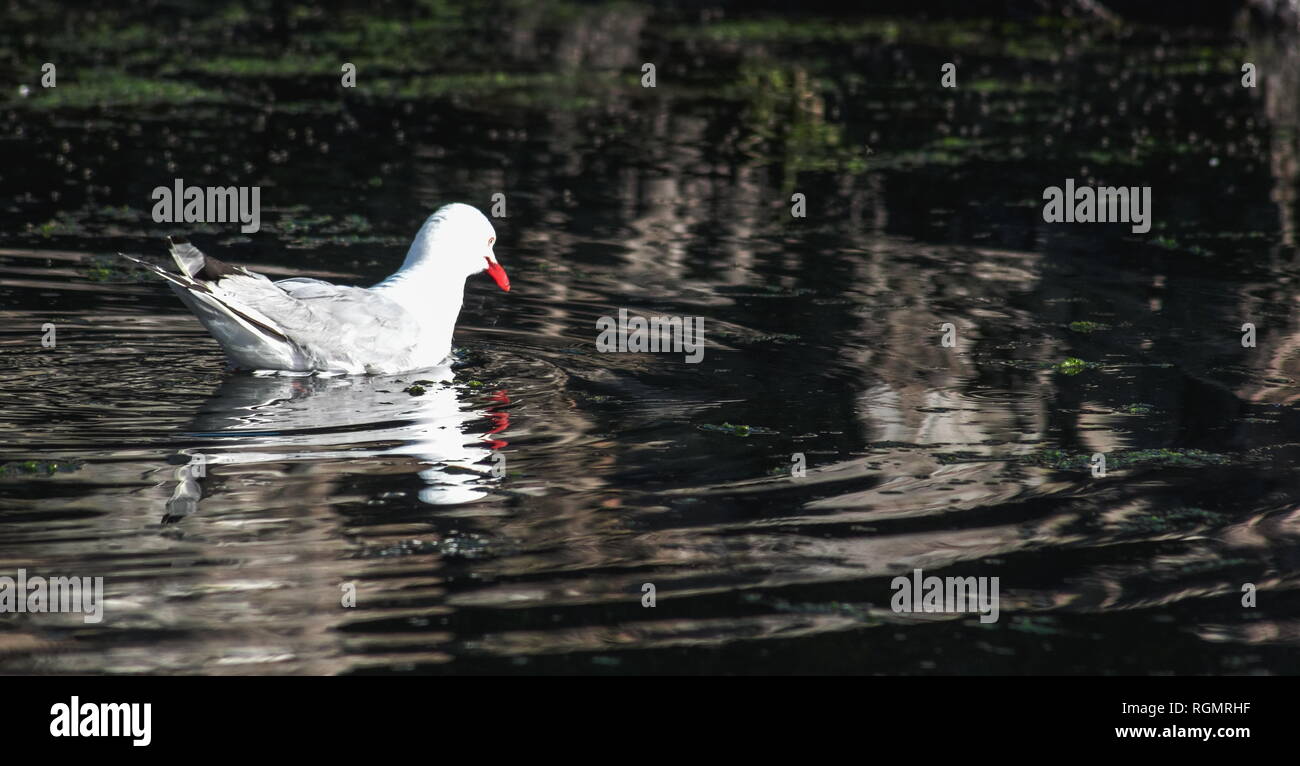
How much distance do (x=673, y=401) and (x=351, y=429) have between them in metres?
1.81

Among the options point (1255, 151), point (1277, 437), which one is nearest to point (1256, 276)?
point (1277, 437)

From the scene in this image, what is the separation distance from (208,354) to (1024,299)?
5.78 metres

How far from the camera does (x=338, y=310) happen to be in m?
9.27

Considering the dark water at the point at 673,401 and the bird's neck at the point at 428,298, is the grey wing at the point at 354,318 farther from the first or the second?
the dark water at the point at 673,401

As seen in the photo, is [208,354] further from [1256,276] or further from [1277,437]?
[1256,276]

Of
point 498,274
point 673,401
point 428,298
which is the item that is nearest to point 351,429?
point 428,298

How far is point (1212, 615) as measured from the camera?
244 inches

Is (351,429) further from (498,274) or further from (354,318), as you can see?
(498,274)

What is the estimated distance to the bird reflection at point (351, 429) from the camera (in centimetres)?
757

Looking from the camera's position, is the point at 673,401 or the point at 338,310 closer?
the point at 673,401

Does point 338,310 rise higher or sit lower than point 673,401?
higher

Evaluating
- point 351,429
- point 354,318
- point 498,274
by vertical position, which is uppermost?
point 498,274

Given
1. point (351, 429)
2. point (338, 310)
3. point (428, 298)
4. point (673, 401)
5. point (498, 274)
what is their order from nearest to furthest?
1. point (351, 429)
2. point (673, 401)
3. point (338, 310)
4. point (428, 298)
5. point (498, 274)

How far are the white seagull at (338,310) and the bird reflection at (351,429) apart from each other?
0.42ft
